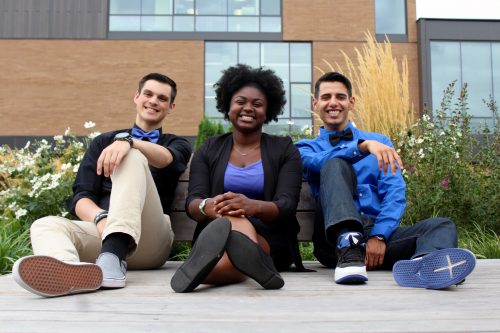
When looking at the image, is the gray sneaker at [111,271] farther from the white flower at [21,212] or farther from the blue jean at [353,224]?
the white flower at [21,212]

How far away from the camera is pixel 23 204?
165 inches

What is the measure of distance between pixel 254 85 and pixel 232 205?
80cm

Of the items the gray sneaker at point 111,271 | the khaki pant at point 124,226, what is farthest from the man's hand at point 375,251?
the gray sneaker at point 111,271

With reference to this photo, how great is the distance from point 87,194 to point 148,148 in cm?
47

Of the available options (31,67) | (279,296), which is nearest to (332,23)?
(31,67)

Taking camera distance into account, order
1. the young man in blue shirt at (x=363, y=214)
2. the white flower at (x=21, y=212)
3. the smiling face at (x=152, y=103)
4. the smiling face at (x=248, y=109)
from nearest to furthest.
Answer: the young man in blue shirt at (x=363, y=214), the smiling face at (x=248, y=109), the smiling face at (x=152, y=103), the white flower at (x=21, y=212)

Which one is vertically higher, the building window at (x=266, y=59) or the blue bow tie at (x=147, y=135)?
the building window at (x=266, y=59)

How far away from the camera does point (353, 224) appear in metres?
2.45

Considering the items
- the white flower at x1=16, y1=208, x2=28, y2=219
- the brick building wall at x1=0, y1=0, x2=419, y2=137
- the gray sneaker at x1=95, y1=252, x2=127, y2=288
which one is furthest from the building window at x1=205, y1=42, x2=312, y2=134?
the gray sneaker at x1=95, y1=252, x2=127, y2=288

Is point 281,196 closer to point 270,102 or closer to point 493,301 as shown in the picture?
point 270,102

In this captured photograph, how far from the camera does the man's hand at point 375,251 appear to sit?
2689mm

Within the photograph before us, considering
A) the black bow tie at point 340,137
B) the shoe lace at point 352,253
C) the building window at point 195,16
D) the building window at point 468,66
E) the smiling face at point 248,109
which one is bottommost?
the shoe lace at point 352,253

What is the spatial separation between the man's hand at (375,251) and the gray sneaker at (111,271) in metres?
1.24

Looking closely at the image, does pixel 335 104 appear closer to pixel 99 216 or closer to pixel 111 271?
pixel 99 216
